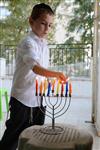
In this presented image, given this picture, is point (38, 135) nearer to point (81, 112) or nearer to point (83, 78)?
point (81, 112)

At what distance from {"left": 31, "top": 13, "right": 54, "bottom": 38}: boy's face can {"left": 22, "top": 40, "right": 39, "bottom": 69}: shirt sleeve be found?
8 cm

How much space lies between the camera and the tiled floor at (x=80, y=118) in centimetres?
275

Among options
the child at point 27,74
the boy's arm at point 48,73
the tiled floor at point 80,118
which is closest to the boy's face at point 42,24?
the child at point 27,74

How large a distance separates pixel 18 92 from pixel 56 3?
2968mm

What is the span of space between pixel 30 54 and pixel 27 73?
0.53 feet

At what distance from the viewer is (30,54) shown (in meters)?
1.33

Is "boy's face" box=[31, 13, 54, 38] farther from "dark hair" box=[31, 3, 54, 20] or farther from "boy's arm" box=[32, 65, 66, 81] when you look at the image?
"boy's arm" box=[32, 65, 66, 81]

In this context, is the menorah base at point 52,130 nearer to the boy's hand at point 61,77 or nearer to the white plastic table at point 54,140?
the white plastic table at point 54,140

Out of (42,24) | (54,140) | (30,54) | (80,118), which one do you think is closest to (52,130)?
(54,140)

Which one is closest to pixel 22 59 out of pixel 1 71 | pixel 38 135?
pixel 38 135

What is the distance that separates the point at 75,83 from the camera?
16.3ft

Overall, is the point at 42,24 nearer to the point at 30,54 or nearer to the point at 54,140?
the point at 30,54

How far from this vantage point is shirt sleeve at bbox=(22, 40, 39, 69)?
1.29 meters

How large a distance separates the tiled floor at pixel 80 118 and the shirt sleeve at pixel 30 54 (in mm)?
1186
